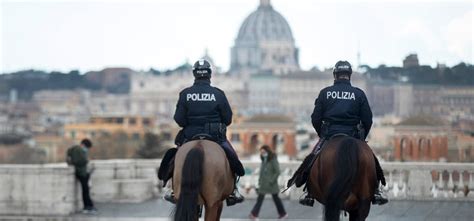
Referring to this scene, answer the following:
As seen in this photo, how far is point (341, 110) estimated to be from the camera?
43.4ft

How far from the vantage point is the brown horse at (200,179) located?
488 inches

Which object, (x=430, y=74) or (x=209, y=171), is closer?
(x=209, y=171)

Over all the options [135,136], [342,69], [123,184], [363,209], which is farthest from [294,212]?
[135,136]

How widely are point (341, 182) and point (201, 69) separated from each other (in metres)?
1.79

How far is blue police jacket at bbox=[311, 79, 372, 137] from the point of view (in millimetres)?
13250

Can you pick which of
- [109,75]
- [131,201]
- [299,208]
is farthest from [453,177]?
[109,75]

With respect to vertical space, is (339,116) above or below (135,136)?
above

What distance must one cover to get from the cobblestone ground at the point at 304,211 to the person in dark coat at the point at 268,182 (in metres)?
0.23

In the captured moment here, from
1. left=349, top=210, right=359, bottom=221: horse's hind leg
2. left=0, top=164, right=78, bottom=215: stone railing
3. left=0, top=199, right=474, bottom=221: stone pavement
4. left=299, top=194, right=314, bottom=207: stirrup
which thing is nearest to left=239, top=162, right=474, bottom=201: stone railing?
left=0, top=199, right=474, bottom=221: stone pavement

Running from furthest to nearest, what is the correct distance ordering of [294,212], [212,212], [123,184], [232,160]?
[123,184]
[294,212]
[232,160]
[212,212]

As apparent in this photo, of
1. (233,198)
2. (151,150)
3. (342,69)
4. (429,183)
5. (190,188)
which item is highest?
(342,69)

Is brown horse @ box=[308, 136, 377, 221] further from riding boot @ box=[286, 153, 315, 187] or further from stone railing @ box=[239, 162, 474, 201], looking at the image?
stone railing @ box=[239, 162, 474, 201]

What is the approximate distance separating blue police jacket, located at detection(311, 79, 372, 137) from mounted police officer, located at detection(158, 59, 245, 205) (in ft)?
2.69

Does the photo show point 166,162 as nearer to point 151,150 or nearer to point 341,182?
point 341,182
